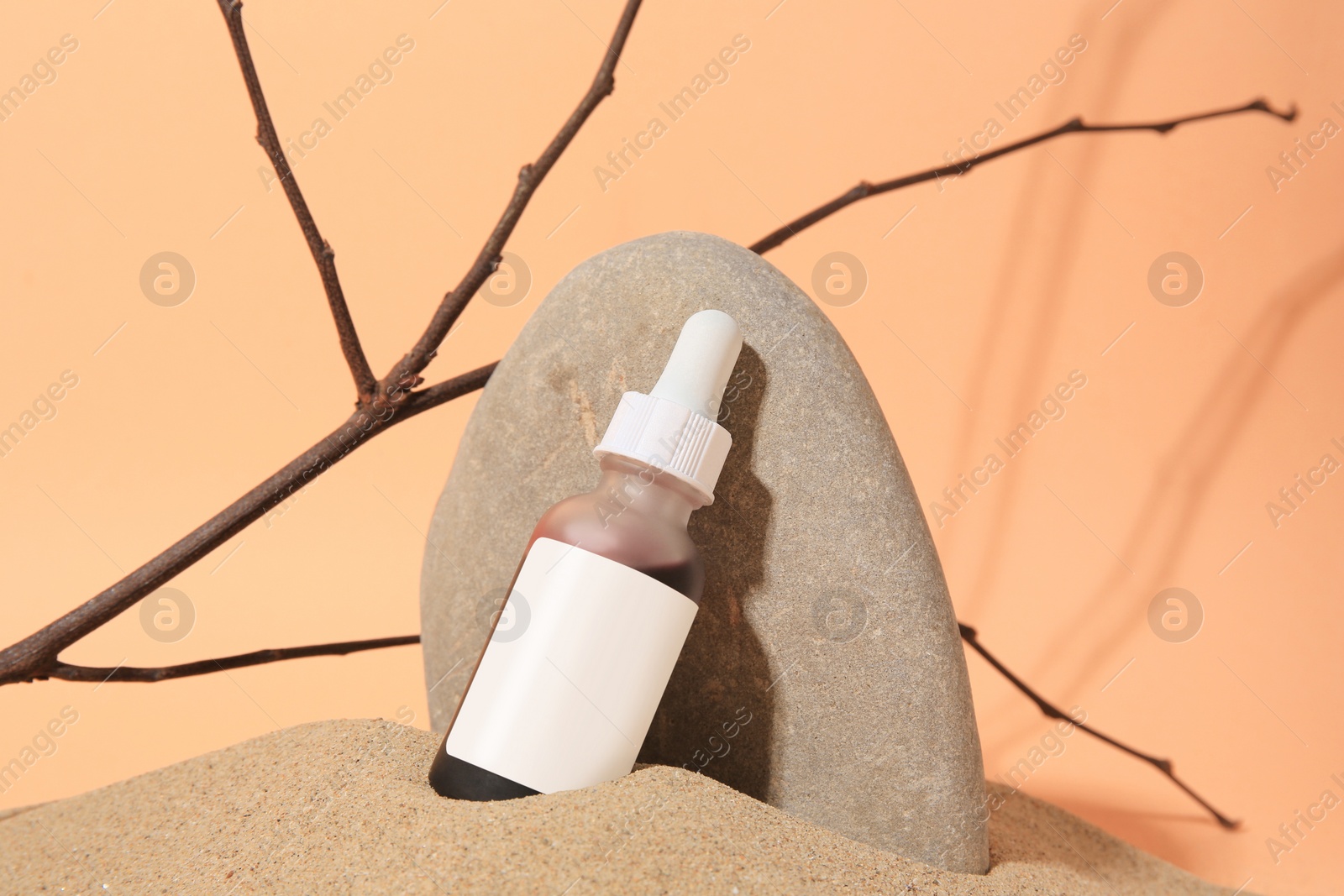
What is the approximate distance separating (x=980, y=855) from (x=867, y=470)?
258mm

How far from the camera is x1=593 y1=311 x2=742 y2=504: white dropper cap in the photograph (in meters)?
0.53

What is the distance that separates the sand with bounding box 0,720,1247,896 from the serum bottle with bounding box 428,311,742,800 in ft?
0.07

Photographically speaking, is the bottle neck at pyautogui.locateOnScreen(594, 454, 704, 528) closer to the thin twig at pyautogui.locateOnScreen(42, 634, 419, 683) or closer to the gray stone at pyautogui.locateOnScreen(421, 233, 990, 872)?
the gray stone at pyautogui.locateOnScreen(421, 233, 990, 872)

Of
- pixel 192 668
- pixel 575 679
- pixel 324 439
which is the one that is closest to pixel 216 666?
pixel 192 668

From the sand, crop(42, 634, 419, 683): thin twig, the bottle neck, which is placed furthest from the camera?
crop(42, 634, 419, 683): thin twig

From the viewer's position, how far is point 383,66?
131 centimetres

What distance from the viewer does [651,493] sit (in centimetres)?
55

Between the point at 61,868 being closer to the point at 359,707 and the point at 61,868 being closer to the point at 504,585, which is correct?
the point at 504,585

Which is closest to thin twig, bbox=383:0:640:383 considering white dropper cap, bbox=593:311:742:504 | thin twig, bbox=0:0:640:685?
thin twig, bbox=0:0:640:685

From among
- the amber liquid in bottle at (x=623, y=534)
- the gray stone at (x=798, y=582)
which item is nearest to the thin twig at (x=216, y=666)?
Answer: the gray stone at (x=798, y=582)

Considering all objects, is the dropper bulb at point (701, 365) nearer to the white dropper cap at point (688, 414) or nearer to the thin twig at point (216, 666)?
the white dropper cap at point (688, 414)

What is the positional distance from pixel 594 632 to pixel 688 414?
137 mm

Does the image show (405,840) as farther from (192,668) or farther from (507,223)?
(507,223)

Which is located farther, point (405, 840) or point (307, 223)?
point (307, 223)
